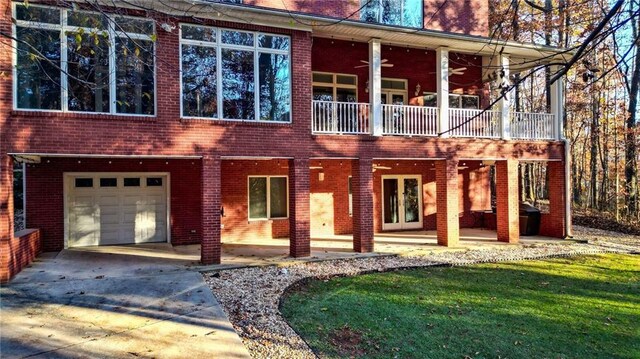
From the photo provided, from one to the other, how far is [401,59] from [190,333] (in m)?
12.3

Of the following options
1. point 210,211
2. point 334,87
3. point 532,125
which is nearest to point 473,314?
point 210,211

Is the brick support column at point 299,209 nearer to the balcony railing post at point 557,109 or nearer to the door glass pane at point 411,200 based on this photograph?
the door glass pane at point 411,200

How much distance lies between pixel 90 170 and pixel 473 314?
1107 centimetres

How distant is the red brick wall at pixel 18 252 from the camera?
8094mm

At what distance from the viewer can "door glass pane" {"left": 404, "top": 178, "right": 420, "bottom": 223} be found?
1614 centimetres

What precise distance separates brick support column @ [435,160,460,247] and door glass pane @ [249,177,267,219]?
5.84 m

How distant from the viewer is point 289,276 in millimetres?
8875

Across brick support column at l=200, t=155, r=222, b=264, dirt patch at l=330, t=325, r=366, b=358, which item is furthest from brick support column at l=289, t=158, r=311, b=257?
dirt patch at l=330, t=325, r=366, b=358

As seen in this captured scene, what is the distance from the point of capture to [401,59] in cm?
1490

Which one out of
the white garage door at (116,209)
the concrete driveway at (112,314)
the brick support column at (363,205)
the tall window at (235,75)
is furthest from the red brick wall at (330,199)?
the concrete driveway at (112,314)

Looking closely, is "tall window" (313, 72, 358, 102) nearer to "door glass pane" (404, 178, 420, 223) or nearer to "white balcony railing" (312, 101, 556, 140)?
"white balcony railing" (312, 101, 556, 140)

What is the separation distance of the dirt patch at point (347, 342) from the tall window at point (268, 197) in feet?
27.7

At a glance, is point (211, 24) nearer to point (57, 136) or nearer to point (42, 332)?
point (57, 136)

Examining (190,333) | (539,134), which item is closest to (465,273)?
(190,333)
